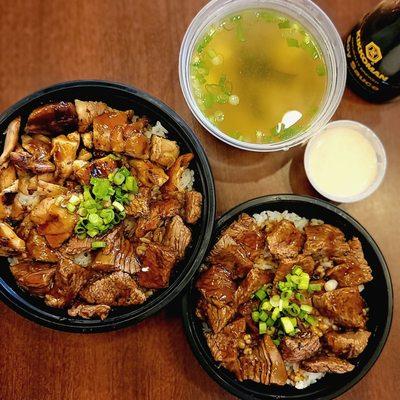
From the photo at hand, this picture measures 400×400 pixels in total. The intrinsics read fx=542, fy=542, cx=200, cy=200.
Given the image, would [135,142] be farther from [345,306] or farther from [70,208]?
[345,306]

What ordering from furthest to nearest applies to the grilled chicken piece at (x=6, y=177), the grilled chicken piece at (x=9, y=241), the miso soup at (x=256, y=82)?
1. the miso soup at (x=256, y=82)
2. the grilled chicken piece at (x=6, y=177)
3. the grilled chicken piece at (x=9, y=241)

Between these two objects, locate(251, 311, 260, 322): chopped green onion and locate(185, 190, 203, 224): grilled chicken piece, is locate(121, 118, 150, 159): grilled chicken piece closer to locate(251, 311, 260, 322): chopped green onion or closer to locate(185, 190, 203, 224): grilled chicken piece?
locate(185, 190, 203, 224): grilled chicken piece

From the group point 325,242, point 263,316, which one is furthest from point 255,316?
point 325,242

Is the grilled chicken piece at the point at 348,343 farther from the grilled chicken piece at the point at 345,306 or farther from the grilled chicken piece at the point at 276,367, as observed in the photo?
the grilled chicken piece at the point at 276,367

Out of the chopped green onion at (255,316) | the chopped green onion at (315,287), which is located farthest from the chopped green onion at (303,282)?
the chopped green onion at (255,316)

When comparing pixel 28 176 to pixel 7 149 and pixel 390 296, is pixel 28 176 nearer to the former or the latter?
pixel 7 149
